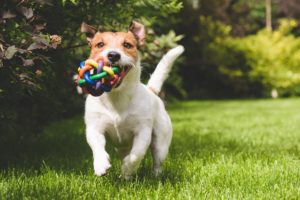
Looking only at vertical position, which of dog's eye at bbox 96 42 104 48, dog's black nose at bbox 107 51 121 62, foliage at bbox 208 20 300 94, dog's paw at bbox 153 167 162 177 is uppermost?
dog's eye at bbox 96 42 104 48

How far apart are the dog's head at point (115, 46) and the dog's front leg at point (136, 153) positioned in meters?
0.47

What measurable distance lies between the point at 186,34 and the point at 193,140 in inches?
532

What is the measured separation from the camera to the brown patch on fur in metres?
3.38

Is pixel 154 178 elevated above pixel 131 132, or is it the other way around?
pixel 131 132

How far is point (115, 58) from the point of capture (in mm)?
3197

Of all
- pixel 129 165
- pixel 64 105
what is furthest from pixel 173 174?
pixel 64 105

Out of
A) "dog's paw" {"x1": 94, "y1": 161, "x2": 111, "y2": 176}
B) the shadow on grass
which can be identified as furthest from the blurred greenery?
"dog's paw" {"x1": 94, "y1": 161, "x2": 111, "y2": 176}

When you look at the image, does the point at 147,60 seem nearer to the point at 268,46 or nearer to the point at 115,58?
the point at 115,58

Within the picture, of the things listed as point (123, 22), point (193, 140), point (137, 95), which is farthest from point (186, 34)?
point (137, 95)

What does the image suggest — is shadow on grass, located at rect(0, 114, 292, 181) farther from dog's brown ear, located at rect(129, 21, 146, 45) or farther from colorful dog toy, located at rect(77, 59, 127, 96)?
dog's brown ear, located at rect(129, 21, 146, 45)

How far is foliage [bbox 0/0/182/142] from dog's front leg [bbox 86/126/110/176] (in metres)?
0.47

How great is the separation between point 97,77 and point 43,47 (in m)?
0.37

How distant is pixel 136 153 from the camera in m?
3.31

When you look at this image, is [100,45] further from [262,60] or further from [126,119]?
[262,60]
